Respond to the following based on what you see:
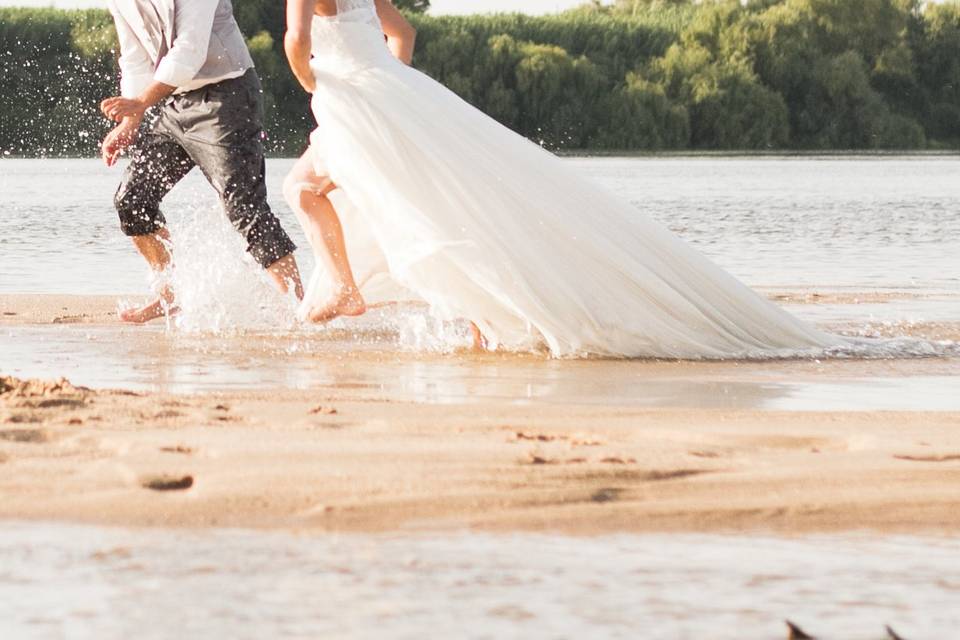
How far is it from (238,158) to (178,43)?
1.80 feet

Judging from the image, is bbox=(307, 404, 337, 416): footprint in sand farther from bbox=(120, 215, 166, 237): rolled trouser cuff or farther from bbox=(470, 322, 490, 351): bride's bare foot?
bbox=(120, 215, 166, 237): rolled trouser cuff

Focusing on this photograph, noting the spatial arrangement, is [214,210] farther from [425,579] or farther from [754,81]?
[754,81]

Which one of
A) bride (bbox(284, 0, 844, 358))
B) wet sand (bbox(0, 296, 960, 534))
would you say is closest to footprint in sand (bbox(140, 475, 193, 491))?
wet sand (bbox(0, 296, 960, 534))

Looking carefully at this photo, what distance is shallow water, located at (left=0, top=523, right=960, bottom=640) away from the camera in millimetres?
3266

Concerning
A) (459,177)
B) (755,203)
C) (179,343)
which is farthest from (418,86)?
(755,203)

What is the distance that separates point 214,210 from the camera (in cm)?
855

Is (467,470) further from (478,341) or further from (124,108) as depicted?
(124,108)

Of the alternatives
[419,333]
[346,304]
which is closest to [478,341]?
[419,333]

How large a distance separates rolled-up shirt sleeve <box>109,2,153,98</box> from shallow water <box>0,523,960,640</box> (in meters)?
4.28

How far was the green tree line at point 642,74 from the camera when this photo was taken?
50.2 m

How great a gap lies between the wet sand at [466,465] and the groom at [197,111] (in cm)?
220

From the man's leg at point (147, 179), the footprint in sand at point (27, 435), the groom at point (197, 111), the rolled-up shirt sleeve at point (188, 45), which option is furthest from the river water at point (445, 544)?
the rolled-up shirt sleeve at point (188, 45)

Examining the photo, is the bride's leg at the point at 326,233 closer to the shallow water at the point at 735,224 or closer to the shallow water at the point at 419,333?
the shallow water at the point at 419,333

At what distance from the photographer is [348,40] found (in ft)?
23.2
